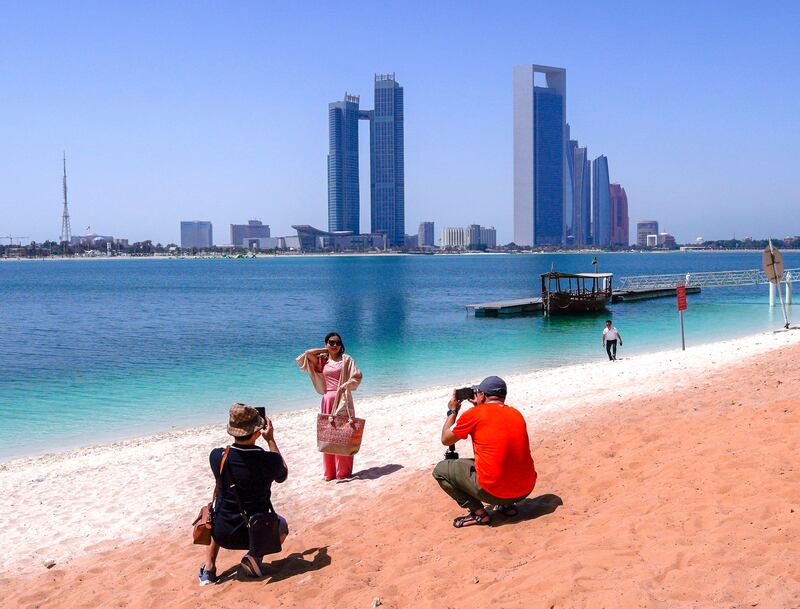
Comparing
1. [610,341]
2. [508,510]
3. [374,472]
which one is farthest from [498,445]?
[610,341]

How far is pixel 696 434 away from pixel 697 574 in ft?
13.5

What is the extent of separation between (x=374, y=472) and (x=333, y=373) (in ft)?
5.27

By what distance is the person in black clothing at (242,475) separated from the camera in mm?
6133

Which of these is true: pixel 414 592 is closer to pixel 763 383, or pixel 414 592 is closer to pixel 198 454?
pixel 198 454

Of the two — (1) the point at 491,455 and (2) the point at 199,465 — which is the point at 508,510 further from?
(2) the point at 199,465

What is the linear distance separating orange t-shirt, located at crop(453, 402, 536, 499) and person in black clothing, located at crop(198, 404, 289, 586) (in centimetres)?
174

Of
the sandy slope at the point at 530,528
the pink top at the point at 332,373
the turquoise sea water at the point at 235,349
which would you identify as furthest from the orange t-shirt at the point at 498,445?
the turquoise sea water at the point at 235,349

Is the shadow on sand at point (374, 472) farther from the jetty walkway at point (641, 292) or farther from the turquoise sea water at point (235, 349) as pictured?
the jetty walkway at point (641, 292)

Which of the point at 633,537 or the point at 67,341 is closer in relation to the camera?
the point at 633,537

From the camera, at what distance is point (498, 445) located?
677cm

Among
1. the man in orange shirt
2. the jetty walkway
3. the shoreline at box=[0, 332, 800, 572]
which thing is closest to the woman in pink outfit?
the shoreline at box=[0, 332, 800, 572]

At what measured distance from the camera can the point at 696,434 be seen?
29.5ft

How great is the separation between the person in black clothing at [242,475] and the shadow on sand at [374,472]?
3.49 metres

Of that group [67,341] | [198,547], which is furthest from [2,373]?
[198,547]
